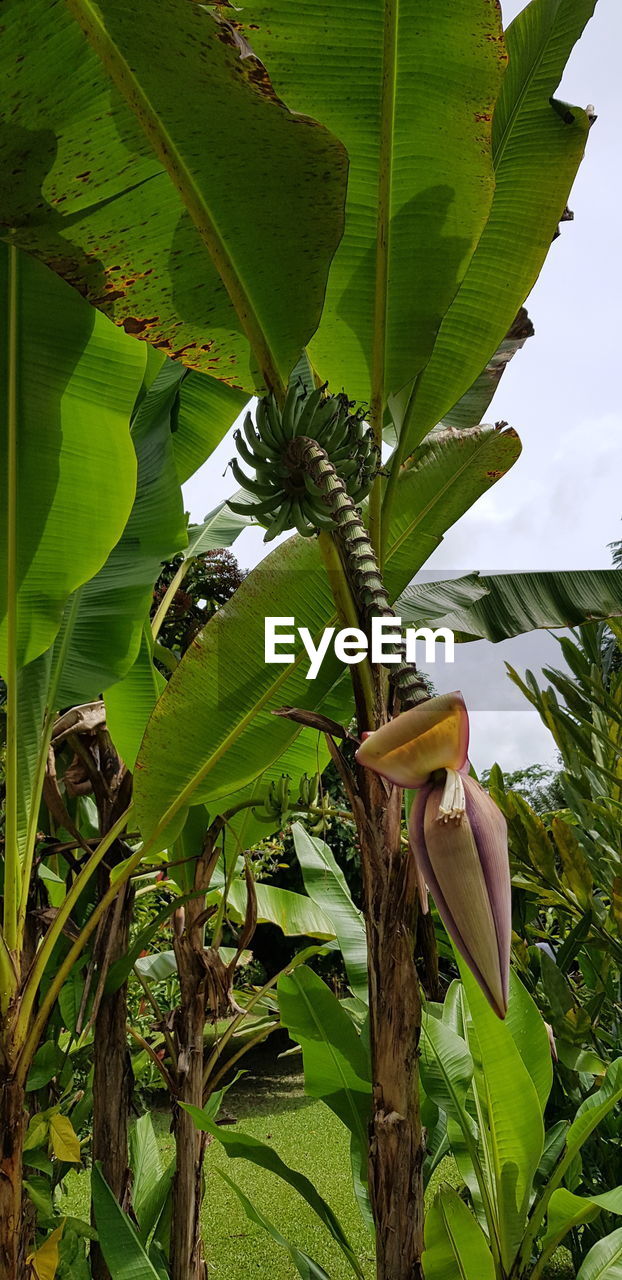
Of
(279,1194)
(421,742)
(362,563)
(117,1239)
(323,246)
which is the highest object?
(323,246)

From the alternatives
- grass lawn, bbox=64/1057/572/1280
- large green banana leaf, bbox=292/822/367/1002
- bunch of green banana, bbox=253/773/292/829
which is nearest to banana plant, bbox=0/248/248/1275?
bunch of green banana, bbox=253/773/292/829

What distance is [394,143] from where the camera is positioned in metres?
1.04

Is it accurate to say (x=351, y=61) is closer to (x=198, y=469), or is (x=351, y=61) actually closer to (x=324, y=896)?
(x=198, y=469)

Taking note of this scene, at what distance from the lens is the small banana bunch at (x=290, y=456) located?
70cm

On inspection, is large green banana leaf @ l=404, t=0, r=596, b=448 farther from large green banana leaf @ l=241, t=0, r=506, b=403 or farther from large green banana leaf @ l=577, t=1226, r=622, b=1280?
large green banana leaf @ l=577, t=1226, r=622, b=1280

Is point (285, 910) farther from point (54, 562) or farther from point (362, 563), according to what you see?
point (362, 563)

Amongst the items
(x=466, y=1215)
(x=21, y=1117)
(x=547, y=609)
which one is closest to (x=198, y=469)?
(x=547, y=609)

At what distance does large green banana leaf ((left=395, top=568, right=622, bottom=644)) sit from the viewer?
4.67ft

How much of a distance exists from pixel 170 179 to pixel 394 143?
0.32 m

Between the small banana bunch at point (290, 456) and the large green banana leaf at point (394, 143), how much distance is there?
1.32 ft

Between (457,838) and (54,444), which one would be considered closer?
(457,838)

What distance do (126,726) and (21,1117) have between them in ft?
2.38

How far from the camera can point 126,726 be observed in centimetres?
172

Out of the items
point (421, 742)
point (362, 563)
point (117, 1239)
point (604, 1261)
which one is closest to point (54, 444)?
point (362, 563)
